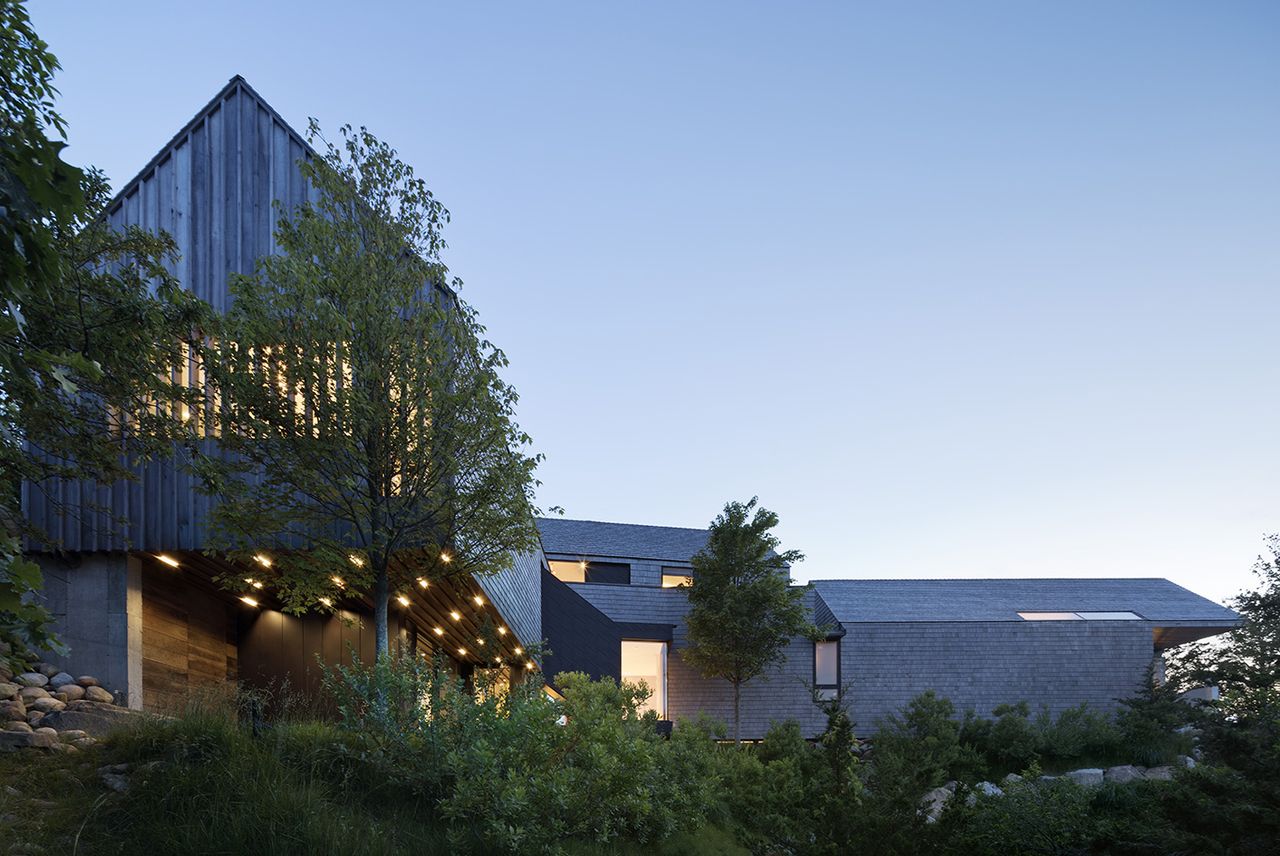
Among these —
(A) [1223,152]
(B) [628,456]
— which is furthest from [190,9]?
(B) [628,456]

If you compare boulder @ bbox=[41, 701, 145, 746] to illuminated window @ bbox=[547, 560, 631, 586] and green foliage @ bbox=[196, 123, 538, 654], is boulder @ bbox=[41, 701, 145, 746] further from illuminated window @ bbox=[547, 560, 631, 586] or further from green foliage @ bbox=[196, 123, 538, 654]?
A: illuminated window @ bbox=[547, 560, 631, 586]

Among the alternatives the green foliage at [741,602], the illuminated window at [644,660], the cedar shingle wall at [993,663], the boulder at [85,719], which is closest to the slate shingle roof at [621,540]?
the illuminated window at [644,660]

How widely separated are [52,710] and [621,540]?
891 inches

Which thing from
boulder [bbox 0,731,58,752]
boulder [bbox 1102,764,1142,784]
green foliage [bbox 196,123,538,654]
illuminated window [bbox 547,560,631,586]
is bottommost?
boulder [bbox 1102,764,1142,784]

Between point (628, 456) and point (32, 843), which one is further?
point (628, 456)

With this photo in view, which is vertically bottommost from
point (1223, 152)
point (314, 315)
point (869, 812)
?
point (869, 812)

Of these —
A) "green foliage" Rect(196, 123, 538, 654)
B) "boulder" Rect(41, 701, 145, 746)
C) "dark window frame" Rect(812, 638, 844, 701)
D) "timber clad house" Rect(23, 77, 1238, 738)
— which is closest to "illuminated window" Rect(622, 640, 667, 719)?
"timber clad house" Rect(23, 77, 1238, 738)

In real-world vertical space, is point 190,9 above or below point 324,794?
above

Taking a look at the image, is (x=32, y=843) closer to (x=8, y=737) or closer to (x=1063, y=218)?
(x=8, y=737)

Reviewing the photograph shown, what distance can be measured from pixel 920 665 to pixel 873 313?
34.8 ft

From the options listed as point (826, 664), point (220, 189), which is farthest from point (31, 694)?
point (826, 664)

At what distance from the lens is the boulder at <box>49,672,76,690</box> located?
1023 centimetres

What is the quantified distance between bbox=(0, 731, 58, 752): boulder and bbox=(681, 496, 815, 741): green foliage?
1850 cm

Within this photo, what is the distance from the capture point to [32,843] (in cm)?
539
